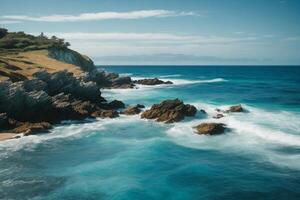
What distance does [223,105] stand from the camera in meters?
57.8

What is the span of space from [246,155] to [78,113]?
2152cm

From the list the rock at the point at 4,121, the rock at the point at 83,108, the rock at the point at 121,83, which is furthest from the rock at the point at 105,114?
the rock at the point at 121,83

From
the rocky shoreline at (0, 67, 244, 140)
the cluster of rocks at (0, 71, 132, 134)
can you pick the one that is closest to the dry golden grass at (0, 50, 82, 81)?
the cluster of rocks at (0, 71, 132, 134)

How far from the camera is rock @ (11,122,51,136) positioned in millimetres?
35500

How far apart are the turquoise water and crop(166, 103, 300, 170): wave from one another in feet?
0.28

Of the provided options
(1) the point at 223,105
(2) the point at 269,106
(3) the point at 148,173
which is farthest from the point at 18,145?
(2) the point at 269,106

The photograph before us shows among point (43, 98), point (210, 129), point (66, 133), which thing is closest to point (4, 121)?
point (43, 98)

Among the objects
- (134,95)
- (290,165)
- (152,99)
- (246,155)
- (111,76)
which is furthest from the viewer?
(111,76)

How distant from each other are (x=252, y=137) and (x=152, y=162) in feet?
40.2

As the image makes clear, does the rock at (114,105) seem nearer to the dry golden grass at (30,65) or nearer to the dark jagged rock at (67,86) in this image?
the dark jagged rock at (67,86)

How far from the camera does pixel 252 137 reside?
3578 cm

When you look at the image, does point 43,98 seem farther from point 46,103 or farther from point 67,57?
point 67,57

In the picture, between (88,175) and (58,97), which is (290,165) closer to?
(88,175)

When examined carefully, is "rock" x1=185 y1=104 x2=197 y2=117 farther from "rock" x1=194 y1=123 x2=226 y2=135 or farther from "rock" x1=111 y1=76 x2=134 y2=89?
"rock" x1=111 y1=76 x2=134 y2=89
